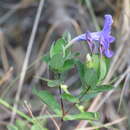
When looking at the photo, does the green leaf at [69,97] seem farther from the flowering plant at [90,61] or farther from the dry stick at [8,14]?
the dry stick at [8,14]

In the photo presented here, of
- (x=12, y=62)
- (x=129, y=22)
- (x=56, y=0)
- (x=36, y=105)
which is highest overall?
(x=56, y=0)

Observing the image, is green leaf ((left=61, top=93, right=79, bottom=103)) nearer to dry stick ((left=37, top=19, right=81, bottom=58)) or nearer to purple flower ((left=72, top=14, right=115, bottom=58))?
purple flower ((left=72, top=14, right=115, bottom=58))

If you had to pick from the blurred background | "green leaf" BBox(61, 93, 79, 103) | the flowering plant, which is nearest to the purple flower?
the flowering plant

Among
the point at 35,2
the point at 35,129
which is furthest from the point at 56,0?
the point at 35,129

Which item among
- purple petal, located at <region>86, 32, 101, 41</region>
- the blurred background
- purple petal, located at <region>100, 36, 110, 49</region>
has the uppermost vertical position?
purple petal, located at <region>86, 32, 101, 41</region>

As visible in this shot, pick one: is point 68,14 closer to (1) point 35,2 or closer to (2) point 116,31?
(1) point 35,2

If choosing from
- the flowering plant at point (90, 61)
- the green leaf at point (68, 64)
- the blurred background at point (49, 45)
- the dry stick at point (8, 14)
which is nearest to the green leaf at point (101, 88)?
the flowering plant at point (90, 61)
